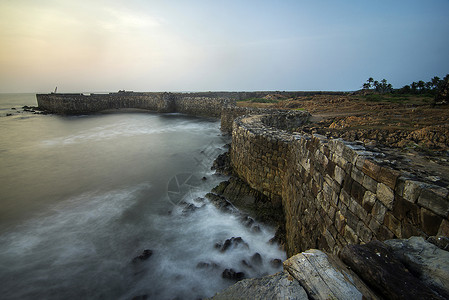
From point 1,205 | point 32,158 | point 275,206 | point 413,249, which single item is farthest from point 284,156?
point 32,158

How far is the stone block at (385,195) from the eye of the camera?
196cm

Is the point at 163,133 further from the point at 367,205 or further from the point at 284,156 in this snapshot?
the point at 367,205

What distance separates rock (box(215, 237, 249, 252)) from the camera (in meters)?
5.07

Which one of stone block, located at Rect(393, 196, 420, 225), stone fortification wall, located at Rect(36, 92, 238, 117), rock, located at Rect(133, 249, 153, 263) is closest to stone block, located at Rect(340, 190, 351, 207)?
stone block, located at Rect(393, 196, 420, 225)

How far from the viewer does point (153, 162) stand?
11562 millimetres

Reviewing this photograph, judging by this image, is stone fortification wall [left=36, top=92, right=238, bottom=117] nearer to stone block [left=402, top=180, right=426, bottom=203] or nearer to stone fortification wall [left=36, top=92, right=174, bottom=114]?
stone fortification wall [left=36, top=92, right=174, bottom=114]

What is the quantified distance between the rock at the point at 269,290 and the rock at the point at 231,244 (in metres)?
3.81

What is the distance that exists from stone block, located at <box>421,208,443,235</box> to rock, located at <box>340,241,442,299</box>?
483 millimetres

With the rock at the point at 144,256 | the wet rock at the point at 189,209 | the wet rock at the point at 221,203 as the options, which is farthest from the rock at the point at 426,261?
the wet rock at the point at 189,209

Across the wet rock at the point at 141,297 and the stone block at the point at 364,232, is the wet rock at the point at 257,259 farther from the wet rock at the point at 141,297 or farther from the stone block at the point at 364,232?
the stone block at the point at 364,232

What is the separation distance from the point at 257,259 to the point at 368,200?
321 centimetres

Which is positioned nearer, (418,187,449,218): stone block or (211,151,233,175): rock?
(418,187,449,218): stone block

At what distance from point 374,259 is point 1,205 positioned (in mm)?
10453

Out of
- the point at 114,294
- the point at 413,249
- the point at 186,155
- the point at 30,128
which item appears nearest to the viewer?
the point at 413,249
